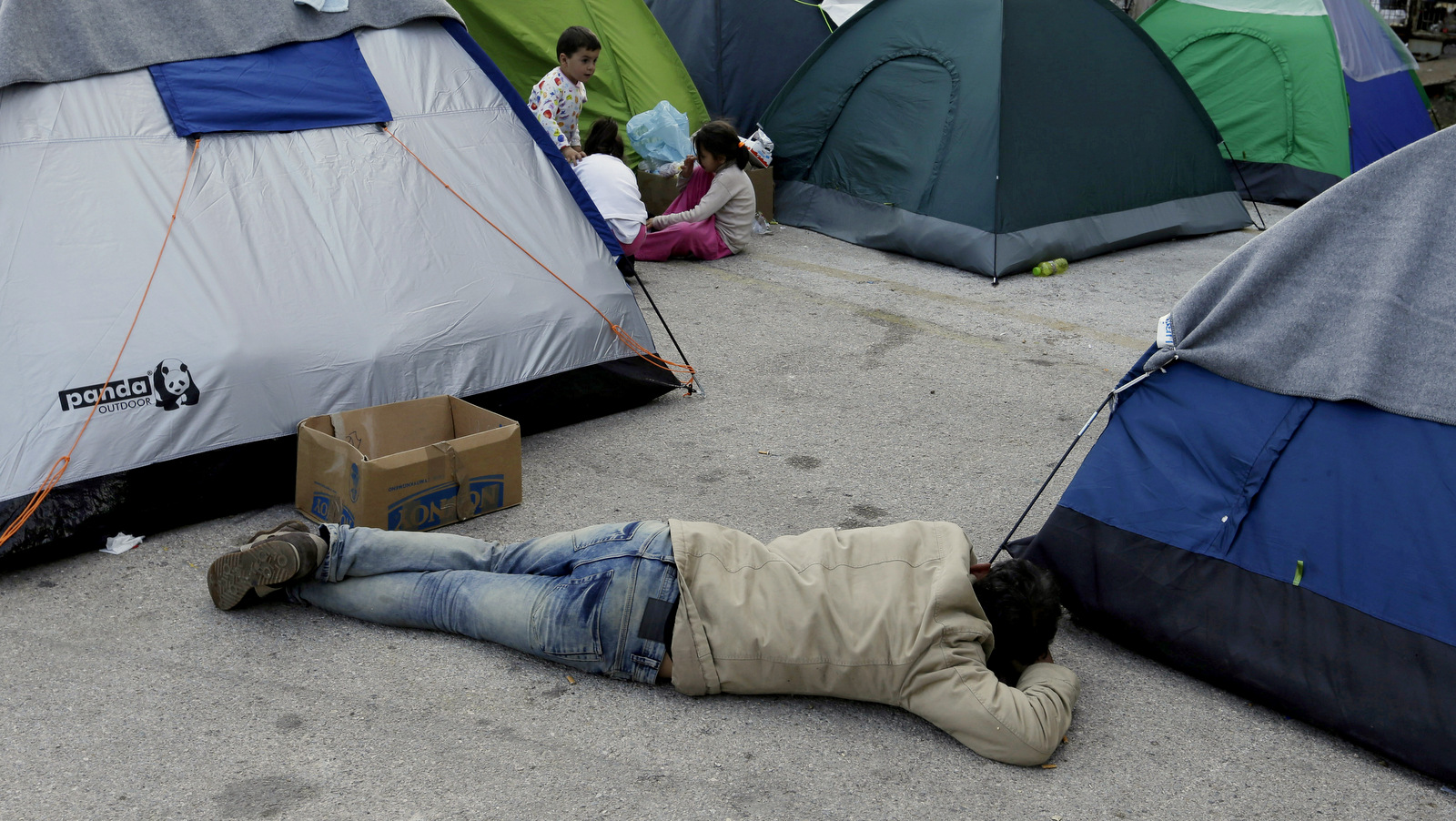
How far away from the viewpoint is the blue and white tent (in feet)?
12.5

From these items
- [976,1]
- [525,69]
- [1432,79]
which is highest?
[976,1]

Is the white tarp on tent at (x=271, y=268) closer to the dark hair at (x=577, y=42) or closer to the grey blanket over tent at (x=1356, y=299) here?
the dark hair at (x=577, y=42)

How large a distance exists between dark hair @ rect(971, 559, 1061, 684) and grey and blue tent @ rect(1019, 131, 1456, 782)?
16.6 inches

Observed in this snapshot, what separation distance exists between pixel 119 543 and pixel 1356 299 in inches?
156

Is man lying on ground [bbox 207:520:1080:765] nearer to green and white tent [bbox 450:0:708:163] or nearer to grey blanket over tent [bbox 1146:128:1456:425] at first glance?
grey blanket over tent [bbox 1146:128:1456:425]

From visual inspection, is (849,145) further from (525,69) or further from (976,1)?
(525,69)

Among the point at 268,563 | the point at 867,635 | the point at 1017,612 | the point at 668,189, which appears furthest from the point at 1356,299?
the point at 668,189

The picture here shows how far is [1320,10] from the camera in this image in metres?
9.34

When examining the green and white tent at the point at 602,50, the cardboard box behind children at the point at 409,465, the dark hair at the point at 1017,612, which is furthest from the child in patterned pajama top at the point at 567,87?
the dark hair at the point at 1017,612

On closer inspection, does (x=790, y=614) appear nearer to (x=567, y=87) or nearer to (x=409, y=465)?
(x=409, y=465)

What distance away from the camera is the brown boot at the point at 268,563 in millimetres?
3246

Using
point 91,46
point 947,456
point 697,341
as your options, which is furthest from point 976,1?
point 91,46

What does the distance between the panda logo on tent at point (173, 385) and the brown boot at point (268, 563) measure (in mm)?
803

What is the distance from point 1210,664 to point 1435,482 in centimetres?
76
